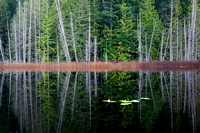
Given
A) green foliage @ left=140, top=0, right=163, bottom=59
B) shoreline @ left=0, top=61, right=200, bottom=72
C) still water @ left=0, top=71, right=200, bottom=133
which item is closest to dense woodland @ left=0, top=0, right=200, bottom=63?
green foliage @ left=140, top=0, right=163, bottom=59

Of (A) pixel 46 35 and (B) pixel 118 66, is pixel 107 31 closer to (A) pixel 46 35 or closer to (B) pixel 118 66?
(A) pixel 46 35

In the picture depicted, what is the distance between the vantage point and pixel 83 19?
3378cm

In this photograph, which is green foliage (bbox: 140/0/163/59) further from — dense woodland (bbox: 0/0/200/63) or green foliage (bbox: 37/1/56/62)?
green foliage (bbox: 37/1/56/62)

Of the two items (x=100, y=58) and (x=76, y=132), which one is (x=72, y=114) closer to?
(x=76, y=132)

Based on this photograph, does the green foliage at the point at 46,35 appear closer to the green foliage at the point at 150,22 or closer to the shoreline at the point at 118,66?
the shoreline at the point at 118,66

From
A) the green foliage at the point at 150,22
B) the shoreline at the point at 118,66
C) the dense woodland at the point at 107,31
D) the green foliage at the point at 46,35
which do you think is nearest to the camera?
the shoreline at the point at 118,66

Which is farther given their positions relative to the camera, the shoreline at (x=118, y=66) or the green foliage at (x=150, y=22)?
the green foliage at (x=150, y=22)

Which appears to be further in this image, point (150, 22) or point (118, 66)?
point (150, 22)

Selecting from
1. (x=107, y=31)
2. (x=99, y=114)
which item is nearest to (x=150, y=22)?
(x=107, y=31)

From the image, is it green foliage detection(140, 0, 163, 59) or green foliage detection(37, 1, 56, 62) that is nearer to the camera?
green foliage detection(140, 0, 163, 59)

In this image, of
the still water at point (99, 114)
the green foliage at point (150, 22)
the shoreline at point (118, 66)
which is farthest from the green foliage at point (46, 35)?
the still water at point (99, 114)

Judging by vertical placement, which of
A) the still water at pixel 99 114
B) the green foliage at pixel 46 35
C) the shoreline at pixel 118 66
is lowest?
the still water at pixel 99 114

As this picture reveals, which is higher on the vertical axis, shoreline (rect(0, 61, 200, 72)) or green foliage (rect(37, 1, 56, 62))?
green foliage (rect(37, 1, 56, 62))

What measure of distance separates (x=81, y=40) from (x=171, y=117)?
97.9 ft
